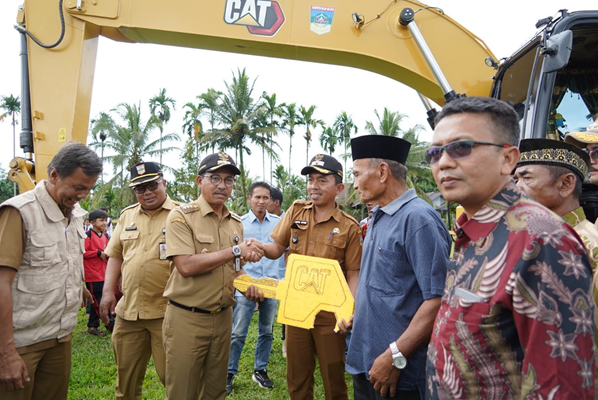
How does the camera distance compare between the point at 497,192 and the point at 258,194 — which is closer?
the point at 497,192

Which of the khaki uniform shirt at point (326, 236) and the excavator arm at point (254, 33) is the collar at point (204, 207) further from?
the excavator arm at point (254, 33)

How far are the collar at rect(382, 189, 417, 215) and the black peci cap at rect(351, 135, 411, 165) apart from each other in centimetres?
25

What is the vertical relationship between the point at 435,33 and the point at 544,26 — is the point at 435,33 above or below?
above

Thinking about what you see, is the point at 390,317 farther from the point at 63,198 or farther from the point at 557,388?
the point at 63,198

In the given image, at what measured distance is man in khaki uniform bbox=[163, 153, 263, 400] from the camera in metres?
2.71

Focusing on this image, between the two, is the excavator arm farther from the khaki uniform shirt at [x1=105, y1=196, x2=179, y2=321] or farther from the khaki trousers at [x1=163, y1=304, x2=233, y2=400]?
the khaki trousers at [x1=163, y1=304, x2=233, y2=400]

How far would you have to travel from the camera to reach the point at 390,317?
1.90 metres

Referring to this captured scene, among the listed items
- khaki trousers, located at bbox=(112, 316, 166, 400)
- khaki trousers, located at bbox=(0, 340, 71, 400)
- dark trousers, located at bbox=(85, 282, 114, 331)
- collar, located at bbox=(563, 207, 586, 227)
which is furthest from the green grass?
collar, located at bbox=(563, 207, 586, 227)

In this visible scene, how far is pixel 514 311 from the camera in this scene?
0.96 meters

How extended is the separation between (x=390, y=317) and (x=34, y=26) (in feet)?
14.6

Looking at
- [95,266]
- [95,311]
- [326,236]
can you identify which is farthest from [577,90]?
[95,266]

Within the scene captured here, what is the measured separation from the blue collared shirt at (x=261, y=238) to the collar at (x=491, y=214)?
378 centimetres

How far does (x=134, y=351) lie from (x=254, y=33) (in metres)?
3.33

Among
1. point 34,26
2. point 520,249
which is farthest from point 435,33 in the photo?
point 34,26
